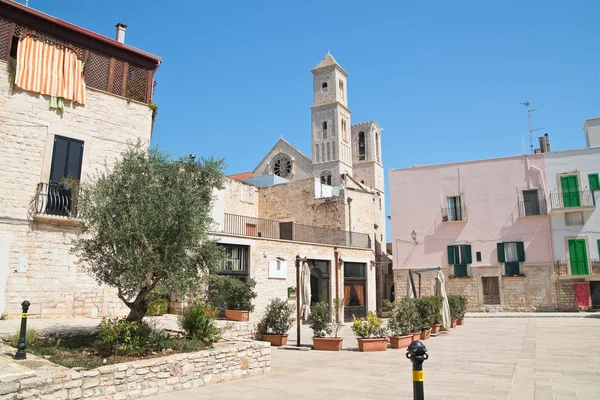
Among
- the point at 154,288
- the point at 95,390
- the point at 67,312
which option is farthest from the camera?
the point at 67,312

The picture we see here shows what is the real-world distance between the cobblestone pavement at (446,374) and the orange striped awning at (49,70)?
10014mm

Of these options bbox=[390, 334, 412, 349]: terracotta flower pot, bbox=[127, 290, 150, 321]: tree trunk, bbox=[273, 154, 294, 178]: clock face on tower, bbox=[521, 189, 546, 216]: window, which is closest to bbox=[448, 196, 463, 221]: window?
bbox=[521, 189, 546, 216]: window

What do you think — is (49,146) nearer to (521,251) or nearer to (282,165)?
(521,251)

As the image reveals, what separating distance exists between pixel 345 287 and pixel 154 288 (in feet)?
48.6

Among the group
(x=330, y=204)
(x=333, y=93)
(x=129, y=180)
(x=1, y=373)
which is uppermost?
(x=333, y=93)

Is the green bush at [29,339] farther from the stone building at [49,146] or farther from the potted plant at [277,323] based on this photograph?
the potted plant at [277,323]

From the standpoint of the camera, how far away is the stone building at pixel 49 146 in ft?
39.2

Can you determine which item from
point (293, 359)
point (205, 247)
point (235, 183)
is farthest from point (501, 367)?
point (235, 183)

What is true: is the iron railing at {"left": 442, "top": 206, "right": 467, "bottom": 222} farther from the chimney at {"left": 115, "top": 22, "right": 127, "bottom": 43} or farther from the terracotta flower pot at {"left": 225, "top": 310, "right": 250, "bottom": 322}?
the chimney at {"left": 115, "top": 22, "right": 127, "bottom": 43}

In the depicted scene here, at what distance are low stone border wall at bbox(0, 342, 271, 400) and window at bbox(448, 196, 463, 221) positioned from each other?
2127cm

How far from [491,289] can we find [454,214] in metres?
4.95

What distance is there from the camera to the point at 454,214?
27.7m

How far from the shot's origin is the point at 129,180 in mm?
8453

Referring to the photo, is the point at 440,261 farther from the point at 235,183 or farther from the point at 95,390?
the point at 95,390
